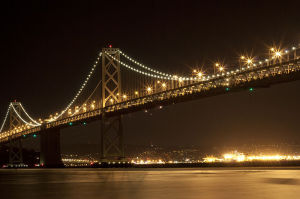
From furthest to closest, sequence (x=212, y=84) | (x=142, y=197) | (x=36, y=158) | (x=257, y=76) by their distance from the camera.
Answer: (x=36, y=158)
(x=212, y=84)
(x=257, y=76)
(x=142, y=197)

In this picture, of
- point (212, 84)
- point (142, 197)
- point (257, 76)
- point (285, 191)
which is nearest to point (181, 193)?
point (142, 197)

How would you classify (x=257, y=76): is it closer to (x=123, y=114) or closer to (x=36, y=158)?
(x=123, y=114)

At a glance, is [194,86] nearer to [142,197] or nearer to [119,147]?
[119,147]

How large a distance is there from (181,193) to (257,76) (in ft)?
109

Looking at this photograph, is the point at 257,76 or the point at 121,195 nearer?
the point at 121,195

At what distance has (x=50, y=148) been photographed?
72250 mm

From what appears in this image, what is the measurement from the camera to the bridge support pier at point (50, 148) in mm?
72062

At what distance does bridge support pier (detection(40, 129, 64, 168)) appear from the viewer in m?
72.1

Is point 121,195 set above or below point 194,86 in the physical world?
below

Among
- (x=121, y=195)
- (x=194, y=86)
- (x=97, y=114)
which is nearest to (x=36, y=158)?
(x=97, y=114)

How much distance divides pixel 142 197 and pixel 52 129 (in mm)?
61956

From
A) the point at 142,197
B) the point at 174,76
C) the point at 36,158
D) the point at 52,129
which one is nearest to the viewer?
the point at 142,197

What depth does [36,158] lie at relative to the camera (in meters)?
118

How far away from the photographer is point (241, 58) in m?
46.2
